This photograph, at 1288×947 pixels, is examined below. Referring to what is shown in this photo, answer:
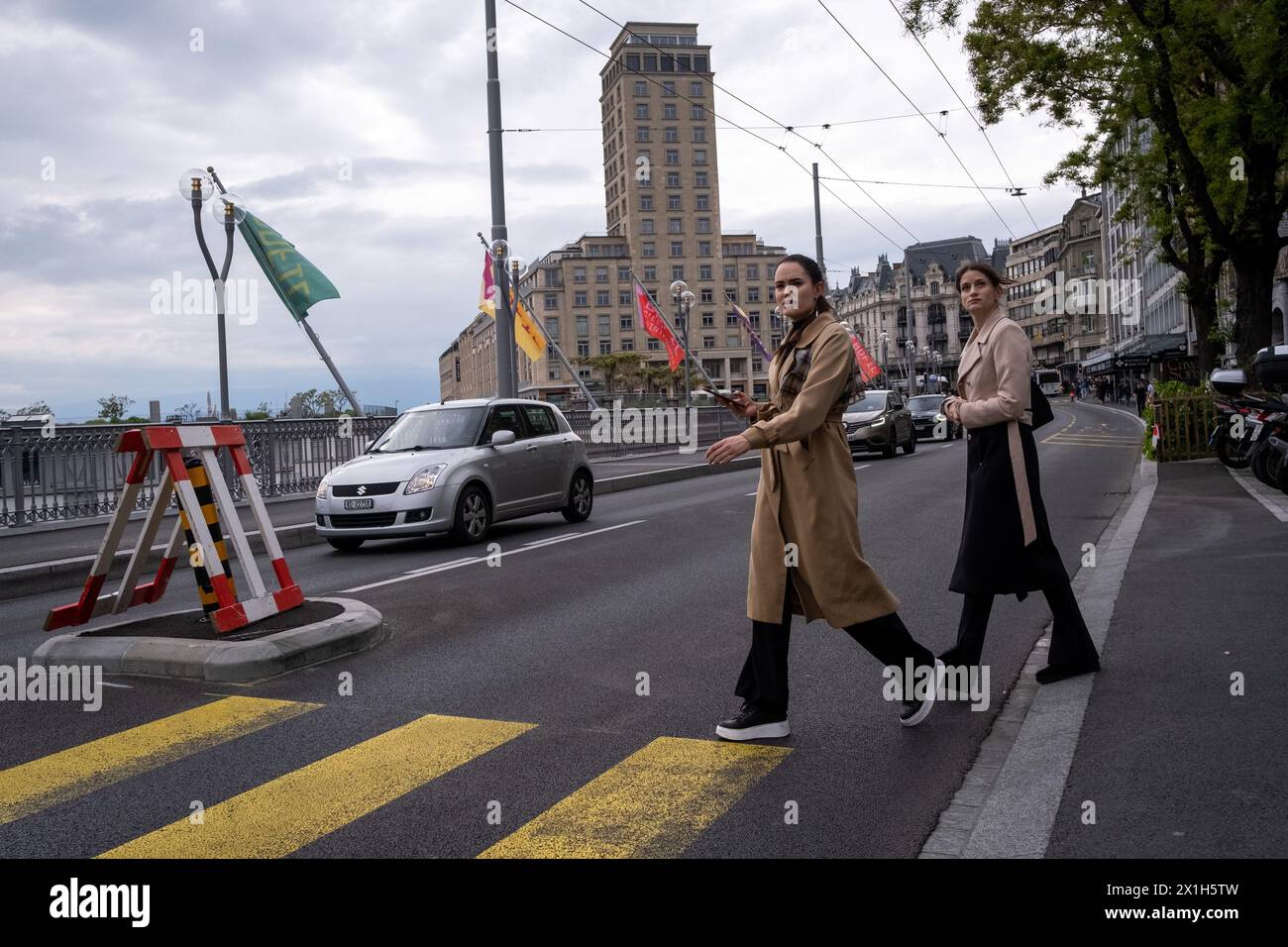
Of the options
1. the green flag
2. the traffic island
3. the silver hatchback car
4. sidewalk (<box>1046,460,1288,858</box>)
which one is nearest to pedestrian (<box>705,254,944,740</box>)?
sidewalk (<box>1046,460,1288,858</box>)

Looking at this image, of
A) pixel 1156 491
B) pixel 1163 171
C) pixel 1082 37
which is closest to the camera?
pixel 1156 491

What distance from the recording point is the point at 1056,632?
5.62 meters

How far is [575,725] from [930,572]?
504 cm

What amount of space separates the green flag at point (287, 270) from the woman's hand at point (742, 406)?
19842mm

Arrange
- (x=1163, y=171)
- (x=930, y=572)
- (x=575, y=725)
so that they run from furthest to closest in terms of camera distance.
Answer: (x=1163, y=171), (x=930, y=572), (x=575, y=725)

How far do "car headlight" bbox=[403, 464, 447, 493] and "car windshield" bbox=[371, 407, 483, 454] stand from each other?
69cm

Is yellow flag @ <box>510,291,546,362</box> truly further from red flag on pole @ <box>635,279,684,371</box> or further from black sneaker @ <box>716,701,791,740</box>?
black sneaker @ <box>716,701,791,740</box>

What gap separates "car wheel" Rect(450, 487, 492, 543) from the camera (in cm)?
1265

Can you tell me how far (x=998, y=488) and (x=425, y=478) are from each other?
26.8ft

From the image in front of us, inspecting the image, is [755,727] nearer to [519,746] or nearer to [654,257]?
[519,746]

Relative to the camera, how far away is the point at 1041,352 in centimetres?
15212

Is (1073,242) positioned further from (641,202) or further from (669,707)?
(669,707)

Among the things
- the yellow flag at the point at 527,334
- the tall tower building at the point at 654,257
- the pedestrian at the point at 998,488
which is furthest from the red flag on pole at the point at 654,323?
the tall tower building at the point at 654,257
